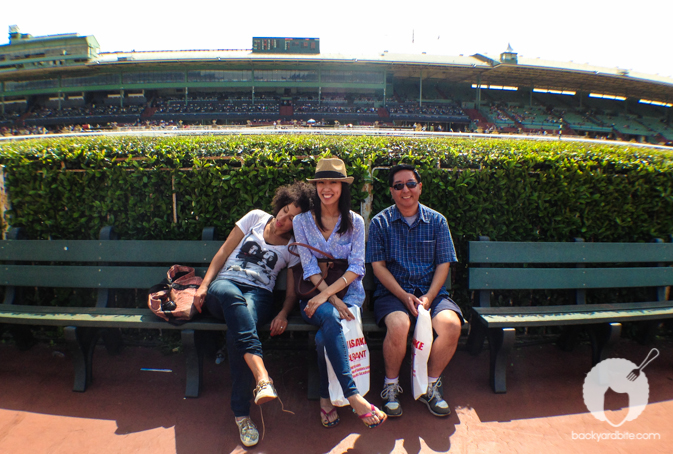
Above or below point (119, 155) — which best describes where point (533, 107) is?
above

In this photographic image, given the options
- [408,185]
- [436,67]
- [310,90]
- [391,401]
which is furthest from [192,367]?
[310,90]

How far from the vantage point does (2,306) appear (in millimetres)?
3197

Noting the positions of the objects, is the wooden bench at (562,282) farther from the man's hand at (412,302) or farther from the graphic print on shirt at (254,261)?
the graphic print on shirt at (254,261)

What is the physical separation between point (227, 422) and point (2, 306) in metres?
2.48

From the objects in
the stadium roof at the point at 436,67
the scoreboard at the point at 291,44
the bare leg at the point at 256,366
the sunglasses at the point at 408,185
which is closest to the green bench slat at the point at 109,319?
the bare leg at the point at 256,366

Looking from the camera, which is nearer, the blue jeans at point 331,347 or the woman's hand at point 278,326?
the blue jeans at point 331,347

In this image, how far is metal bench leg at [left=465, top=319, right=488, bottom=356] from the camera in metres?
3.07

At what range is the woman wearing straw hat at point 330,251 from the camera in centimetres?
250

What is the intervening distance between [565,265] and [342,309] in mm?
2576

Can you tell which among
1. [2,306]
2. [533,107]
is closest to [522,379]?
[2,306]

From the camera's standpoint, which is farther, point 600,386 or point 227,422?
point 600,386

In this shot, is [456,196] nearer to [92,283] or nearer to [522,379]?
[522,379]

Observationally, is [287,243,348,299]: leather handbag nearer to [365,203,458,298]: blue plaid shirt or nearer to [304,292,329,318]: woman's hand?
[304,292,329,318]: woman's hand

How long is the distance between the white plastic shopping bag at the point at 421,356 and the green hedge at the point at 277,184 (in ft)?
3.76
